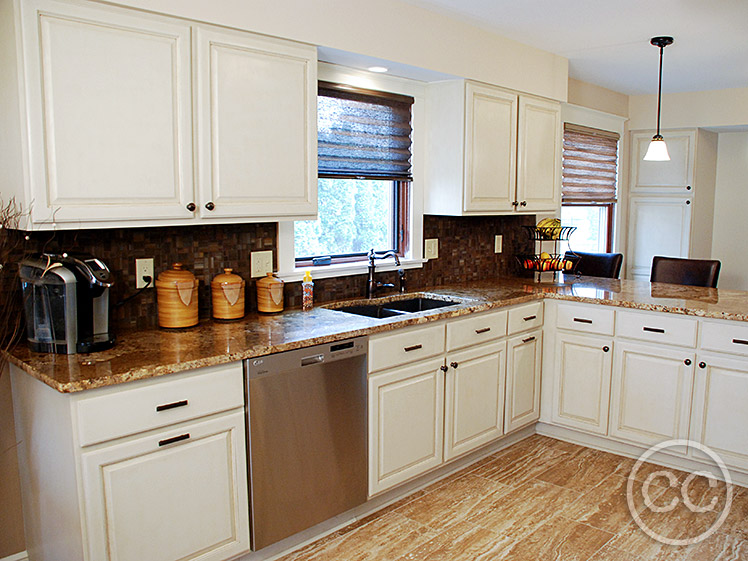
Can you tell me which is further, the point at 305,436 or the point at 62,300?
the point at 305,436

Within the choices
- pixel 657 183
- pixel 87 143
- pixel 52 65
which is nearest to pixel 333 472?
pixel 87 143

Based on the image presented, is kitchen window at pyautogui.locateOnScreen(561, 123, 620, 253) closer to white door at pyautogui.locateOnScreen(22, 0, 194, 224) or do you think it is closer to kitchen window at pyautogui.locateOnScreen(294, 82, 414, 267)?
kitchen window at pyautogui.locateOnScreen(294, 82, 414, 267)

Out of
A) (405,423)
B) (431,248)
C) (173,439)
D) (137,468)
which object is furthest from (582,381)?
(137,468)

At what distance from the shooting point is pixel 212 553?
7.36 ft

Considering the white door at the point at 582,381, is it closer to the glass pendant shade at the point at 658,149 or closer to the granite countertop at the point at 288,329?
the granite countertop at the point at 288,329

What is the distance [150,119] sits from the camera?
7.40ft

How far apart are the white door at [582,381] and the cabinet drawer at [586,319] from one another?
0.05m

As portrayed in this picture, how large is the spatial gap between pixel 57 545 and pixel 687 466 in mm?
2914

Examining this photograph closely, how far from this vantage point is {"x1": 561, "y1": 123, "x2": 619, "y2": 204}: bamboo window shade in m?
4.99

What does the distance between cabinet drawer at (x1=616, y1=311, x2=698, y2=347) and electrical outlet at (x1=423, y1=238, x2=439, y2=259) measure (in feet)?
3.59

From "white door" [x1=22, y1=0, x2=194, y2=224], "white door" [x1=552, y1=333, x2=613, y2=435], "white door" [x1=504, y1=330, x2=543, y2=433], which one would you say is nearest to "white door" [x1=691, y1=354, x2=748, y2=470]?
"white door" [x1=552, y1=333, x2=613, y2=435]

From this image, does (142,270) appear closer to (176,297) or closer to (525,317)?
(176,297)

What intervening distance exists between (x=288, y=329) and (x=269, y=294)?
34cm

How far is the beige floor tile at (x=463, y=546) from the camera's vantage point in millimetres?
2547
